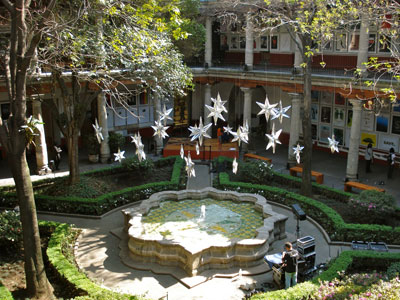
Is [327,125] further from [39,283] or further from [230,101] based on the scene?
[39,283]

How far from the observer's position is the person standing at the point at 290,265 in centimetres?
1005

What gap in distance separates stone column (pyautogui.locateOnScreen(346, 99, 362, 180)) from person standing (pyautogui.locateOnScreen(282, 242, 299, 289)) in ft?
33.7

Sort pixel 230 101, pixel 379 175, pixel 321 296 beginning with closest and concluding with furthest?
pixel 321 296 → pixel 379 175 → pixel 230 101

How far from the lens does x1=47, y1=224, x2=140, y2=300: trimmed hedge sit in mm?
8893

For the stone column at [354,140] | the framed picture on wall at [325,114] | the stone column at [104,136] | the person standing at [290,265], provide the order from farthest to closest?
the framed picture on wall at [325,114] → the stone column at [104,136] → the stone column at [354,140] → the person standing at [290,265]

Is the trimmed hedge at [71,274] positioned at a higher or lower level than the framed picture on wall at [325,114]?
lower

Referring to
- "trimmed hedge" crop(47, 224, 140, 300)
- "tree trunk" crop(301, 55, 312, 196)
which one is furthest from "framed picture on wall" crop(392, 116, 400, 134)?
"trimmed hedge" crop(47, 224, 140, 300)

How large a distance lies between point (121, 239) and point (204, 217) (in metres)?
2.78

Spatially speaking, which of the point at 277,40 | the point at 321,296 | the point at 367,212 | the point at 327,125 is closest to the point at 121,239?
the point at 321,296

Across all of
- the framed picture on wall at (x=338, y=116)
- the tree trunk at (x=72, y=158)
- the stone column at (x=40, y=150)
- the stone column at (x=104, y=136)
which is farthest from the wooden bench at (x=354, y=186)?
the stone column at (x=40, y=150)

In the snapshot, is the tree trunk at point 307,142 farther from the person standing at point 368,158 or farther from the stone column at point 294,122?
the person standing at point 368,158

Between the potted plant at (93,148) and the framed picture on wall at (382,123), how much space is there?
1498 cm

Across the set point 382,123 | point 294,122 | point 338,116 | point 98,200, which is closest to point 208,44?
point 294,122

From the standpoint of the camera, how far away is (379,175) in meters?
20.2
